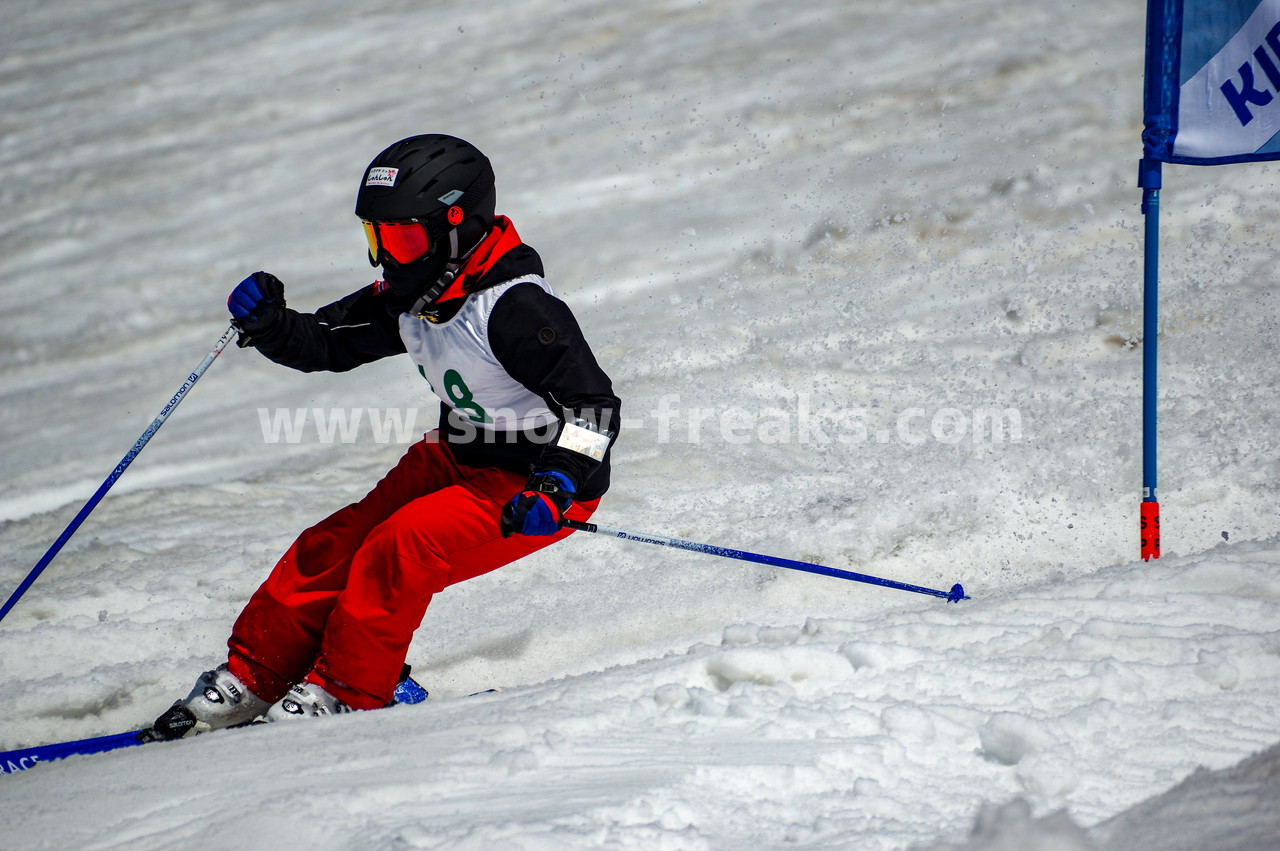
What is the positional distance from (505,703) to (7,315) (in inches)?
284

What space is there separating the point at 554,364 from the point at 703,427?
10.00 feet

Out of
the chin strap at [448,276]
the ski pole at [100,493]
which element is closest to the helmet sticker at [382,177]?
the chin strap at [448,276]

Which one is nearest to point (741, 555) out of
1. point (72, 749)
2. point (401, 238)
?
point (401, 238)

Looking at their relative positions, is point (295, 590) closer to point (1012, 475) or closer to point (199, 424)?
point (1012, 475)

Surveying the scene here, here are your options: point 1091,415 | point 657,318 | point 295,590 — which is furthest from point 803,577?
point 657,318

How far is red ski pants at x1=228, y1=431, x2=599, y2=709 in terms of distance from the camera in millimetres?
2928

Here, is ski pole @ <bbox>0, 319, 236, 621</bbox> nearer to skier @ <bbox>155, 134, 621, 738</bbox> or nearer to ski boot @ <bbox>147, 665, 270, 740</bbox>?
skier @ <bbox>155, 134, 621, 738</bbox>

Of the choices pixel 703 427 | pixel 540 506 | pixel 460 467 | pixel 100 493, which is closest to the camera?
pixel 540 506

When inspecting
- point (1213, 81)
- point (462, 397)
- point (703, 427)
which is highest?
point (1213, 81)

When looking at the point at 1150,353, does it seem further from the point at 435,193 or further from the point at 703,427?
the point at 435,193

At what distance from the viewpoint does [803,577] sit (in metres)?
4.02

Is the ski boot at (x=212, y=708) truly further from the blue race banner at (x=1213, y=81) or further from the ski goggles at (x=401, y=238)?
the blue race banner at (x=1213, y=81)

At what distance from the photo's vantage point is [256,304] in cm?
322

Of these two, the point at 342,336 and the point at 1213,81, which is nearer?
the point at 342,336
